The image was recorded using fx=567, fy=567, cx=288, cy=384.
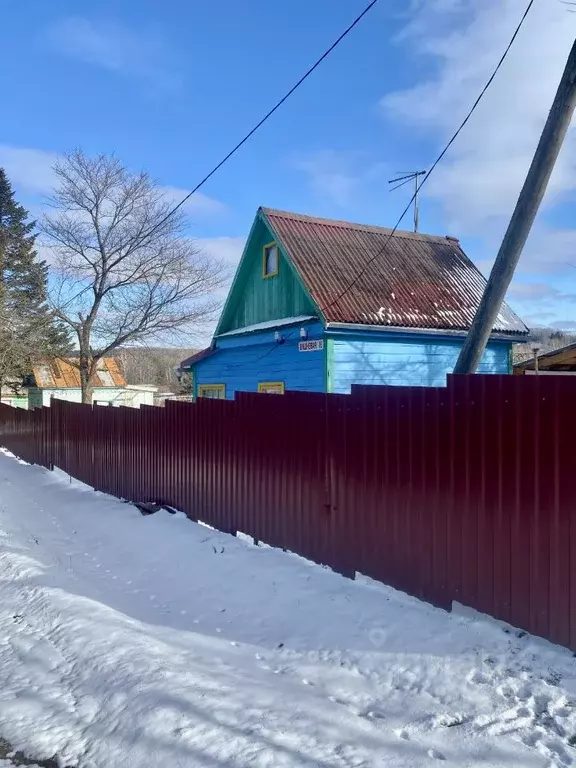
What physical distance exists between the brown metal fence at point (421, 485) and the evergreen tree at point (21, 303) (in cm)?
2353

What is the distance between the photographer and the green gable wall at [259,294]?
11977 mm

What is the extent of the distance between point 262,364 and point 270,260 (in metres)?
2.45

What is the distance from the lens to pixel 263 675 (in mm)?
3568

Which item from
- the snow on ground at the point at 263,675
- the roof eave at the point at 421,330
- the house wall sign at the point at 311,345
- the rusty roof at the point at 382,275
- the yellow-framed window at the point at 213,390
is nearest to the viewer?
the snow on ground at the point at 263,675

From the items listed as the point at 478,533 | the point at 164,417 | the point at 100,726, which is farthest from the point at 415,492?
the point at 164,417

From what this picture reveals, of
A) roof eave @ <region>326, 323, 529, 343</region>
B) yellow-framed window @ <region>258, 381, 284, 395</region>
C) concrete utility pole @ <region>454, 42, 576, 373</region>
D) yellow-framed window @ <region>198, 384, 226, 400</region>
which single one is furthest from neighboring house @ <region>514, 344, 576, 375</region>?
yellow-framed window @ <region>198, 384, 226, 400</region>

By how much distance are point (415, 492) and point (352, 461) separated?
77 centimetres

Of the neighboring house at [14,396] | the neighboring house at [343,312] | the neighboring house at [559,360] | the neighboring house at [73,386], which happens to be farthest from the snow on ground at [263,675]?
the neighboring house at [14,396]

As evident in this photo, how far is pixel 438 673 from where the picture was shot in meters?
3.44

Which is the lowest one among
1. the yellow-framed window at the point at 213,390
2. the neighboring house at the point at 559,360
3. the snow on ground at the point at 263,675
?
Result: the snow on ground at the point at 263,675

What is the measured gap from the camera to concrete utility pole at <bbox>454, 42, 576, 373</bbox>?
15.8 ft

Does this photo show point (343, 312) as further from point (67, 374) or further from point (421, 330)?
point (67, 374)

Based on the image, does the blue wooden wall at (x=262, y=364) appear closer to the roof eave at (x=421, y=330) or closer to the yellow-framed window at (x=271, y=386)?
the yellow-framed window at (x=271, y=386)

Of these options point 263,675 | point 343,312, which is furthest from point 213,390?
point 263,675
